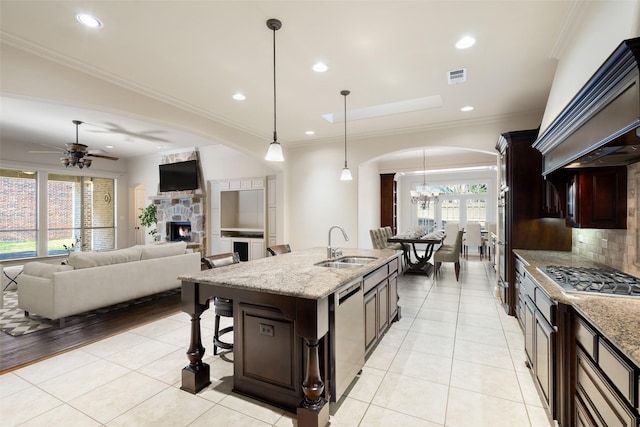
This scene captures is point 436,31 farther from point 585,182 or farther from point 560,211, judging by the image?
point 560,211

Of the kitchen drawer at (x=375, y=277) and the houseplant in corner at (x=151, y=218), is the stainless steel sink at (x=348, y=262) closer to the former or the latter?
the kitchen drawer at (x=375, y=277)

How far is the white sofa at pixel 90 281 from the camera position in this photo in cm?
347

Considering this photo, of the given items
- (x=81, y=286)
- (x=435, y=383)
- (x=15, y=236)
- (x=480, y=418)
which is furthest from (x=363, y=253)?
(x=15, y=236)

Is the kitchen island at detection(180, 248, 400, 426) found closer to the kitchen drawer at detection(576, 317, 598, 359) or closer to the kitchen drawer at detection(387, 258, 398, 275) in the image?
the kitchen drawer at detection(387, 258, 398, 275)

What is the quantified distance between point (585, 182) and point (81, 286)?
5312mm

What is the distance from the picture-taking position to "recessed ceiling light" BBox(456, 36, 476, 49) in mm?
2604

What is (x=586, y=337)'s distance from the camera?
1.41m

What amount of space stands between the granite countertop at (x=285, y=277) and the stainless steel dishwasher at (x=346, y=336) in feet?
0.35

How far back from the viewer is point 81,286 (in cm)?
362

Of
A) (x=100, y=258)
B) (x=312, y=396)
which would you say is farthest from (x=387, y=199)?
(x=312, y=396)

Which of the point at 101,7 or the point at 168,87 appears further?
the point at 168,87

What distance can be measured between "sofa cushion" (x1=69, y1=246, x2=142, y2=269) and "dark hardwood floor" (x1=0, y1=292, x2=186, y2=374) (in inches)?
27.8

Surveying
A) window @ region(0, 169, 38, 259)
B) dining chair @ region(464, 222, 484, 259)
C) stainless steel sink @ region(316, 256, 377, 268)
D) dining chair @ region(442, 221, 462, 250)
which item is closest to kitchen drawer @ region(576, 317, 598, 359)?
stainless steel sink @ region(316, 256, 377, 268)

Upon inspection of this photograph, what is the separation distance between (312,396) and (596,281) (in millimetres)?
1905
